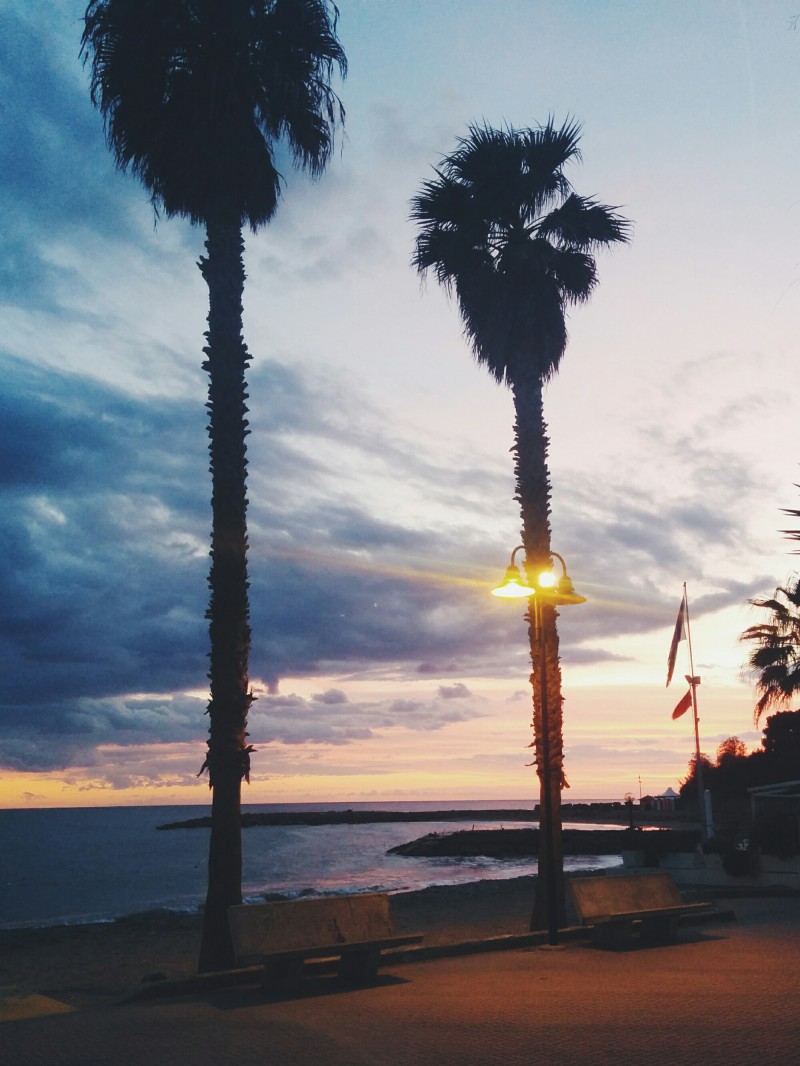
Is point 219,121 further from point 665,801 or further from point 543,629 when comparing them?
point 665,801

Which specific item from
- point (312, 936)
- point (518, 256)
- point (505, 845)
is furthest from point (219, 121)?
point (505, 845)

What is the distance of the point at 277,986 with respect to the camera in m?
10.3

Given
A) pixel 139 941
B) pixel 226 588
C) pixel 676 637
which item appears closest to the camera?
pixel 226 588

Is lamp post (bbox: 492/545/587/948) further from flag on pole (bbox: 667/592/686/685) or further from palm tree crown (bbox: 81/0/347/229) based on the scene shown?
flag on pole (bbox: 667/592/686/685)

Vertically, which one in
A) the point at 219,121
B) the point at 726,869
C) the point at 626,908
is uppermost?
the point at 219,121

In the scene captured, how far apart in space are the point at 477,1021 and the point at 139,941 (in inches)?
693

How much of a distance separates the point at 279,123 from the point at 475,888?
2937cm

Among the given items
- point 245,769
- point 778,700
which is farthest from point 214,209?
point 778,700

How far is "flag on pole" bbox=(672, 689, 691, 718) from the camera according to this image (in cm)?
3444

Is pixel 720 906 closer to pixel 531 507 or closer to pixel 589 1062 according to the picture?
pixel 531 507

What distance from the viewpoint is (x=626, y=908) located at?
1309 cm

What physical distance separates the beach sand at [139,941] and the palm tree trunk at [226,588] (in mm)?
1259

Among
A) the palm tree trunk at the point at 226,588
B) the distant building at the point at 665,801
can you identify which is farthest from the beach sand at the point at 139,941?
the distant building at the point at 665,801

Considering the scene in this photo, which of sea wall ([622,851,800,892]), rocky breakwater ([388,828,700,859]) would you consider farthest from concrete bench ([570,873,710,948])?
rocky breakwater ([388,828,700,859])
